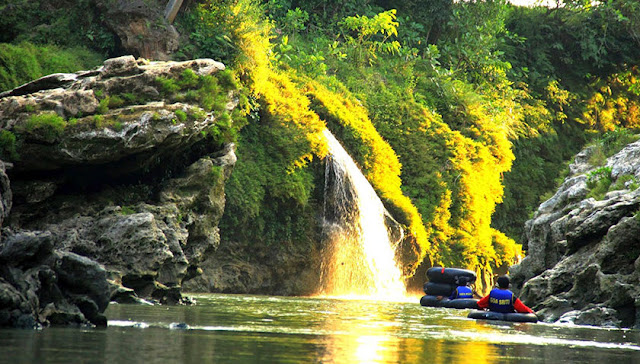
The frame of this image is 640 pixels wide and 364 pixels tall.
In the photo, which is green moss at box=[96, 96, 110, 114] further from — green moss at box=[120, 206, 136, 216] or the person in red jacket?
the person in red jacket

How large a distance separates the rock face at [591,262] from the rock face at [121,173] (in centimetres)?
701

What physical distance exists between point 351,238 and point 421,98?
990cm

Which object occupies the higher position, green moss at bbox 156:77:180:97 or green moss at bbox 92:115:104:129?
green moss at bbox 156:77:180:97

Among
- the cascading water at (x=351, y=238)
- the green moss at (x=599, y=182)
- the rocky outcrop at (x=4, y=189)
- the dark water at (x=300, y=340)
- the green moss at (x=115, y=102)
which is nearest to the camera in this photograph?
the dark water at (x=300, y=340)

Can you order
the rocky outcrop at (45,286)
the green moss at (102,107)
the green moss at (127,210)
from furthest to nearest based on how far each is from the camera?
the green moss at (102,107), the green moss at (127,210), the rocky outcrop at (45,286)

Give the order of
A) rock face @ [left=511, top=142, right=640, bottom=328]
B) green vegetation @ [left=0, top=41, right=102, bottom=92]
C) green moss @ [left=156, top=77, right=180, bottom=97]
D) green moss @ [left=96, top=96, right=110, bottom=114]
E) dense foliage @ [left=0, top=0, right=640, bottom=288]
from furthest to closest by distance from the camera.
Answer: dense foliage @ [left=0, top=0, right=640, bottom=288] < green vegetation @ [left=0, top=41, right=102, bottom=92] < green moss @ [left=156, top=77, right=180, bottom=97] < green moss @ [left=96, top=96, right=110, bottom=114] < rock face @ [left=511, top=142, right=640, bottom=328]

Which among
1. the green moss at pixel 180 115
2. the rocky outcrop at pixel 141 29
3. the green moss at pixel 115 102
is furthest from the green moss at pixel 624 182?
the rocky outcrop at pixel 141 29

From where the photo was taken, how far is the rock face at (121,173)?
1627cm

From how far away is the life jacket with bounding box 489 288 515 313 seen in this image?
15828mm

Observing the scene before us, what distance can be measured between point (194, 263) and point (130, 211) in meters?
2.24

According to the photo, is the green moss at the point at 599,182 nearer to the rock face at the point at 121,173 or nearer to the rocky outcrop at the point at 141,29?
the rock face at the point at 121,173

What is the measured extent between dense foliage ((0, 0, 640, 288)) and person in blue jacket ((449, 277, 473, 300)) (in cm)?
404

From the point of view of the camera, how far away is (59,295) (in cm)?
1085

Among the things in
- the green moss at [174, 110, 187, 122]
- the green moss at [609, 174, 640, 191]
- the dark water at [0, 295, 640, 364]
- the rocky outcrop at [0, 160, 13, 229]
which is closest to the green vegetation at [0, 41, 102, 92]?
the green moss at [174, 110, 187, 122]
